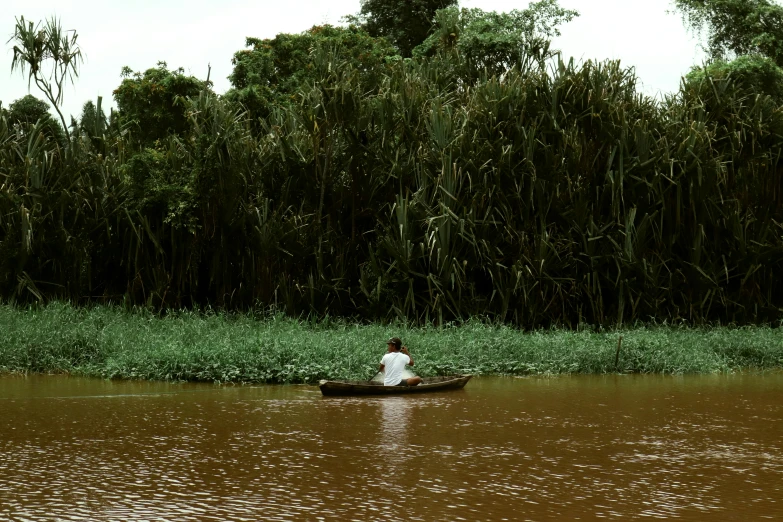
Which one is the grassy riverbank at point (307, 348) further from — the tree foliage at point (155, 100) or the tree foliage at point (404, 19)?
the tree foliage at point (404, 19)

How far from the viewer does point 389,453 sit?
6.21 metres

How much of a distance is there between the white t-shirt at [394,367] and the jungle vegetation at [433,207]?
3.61 metres

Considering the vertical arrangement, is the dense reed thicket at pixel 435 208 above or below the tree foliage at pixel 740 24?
below

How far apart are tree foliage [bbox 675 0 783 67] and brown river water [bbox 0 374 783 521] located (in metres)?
23.0

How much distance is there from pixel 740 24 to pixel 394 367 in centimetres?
2594

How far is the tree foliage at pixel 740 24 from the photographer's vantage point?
97.5 feet

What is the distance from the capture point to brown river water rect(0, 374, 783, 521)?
487 cm

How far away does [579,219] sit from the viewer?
13.4m

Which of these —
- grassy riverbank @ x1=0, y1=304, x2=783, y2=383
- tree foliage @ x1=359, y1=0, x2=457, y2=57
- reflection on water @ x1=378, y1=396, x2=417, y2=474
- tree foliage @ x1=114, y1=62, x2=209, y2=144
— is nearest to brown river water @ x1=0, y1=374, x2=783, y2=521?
reflection on water @ x1=378, y1=396, x2=417, y2=474

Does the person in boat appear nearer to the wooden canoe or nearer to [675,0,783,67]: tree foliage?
the wooden canoe

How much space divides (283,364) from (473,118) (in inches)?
213

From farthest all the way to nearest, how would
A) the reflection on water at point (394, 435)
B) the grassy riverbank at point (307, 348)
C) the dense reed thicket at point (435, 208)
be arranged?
the dense reed thicket at point (435, 208)
the grassy riverbank at point (307, 348)
the reflection on water at point (394, 435)

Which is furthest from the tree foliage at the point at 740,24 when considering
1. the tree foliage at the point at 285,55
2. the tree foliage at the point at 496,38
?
the tree foliage at the point at 285,55

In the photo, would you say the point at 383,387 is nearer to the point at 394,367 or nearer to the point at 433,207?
the point at 394,367
